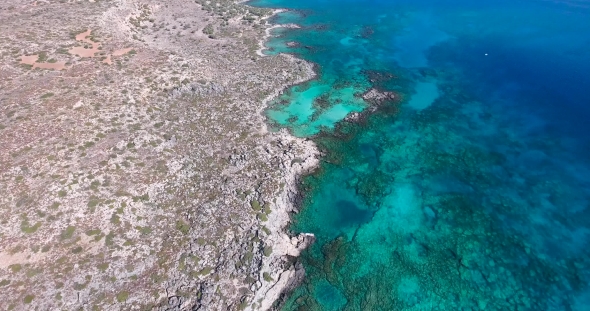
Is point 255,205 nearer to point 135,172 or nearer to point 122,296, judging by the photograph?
point 135,172

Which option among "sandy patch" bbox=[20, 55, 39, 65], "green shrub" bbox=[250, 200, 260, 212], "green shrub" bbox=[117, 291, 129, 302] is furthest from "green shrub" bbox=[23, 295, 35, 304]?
"sandy patch" bbox=[20, 55, 39, 65]

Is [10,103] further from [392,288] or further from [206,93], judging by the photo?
[392,288]

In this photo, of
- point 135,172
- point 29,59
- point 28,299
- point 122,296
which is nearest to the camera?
point 28,299

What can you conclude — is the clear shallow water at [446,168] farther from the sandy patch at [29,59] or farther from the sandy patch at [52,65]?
the sandy patch at [29,59]

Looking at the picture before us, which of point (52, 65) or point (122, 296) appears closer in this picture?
point (122, 296)

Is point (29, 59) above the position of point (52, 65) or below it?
above

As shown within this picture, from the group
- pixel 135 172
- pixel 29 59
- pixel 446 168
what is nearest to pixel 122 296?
pixel 135 172
